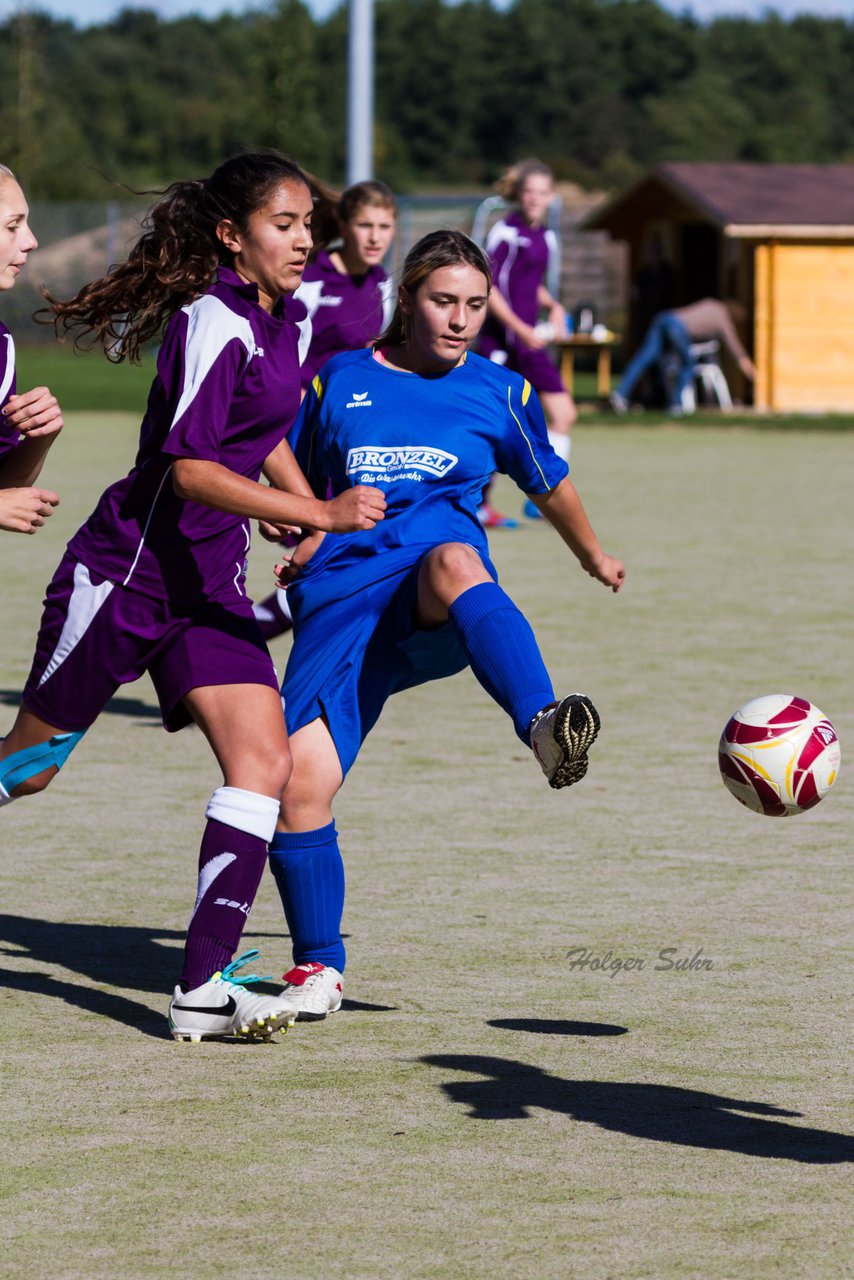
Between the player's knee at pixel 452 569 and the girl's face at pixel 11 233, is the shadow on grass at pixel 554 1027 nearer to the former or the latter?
the player's knee at pixel 452 569

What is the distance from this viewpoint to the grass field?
3203 millimetres

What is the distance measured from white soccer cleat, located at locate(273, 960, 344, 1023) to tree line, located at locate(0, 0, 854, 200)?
270 ft

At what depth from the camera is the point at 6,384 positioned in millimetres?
4297

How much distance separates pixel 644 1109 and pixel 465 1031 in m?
0.58

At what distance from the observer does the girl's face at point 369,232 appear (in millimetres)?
8461

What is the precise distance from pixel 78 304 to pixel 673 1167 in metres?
2.22

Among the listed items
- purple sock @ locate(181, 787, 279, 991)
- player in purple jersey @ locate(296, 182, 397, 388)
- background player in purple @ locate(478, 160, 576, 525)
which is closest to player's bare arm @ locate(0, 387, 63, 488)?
purple sock @ locate(181, 787, 279, 991)

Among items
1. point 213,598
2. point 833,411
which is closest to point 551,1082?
point 213,598

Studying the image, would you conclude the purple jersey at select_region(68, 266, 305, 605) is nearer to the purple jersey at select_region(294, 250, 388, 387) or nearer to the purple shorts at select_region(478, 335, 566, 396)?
the purple jersey at select_region(294, 250, 388, 387)

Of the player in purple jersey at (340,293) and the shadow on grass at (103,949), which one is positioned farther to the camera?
the player in purple jersey at (340,293)

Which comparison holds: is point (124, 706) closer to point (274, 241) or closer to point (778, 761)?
point (274, 241)

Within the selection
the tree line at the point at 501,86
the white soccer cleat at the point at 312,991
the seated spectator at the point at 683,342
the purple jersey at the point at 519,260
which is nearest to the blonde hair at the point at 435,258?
the white soccer cleat at the point at 312,991

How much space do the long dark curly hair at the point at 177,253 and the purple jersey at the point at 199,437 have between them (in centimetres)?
7

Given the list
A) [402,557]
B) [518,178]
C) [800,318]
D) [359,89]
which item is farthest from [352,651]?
[800,318]
